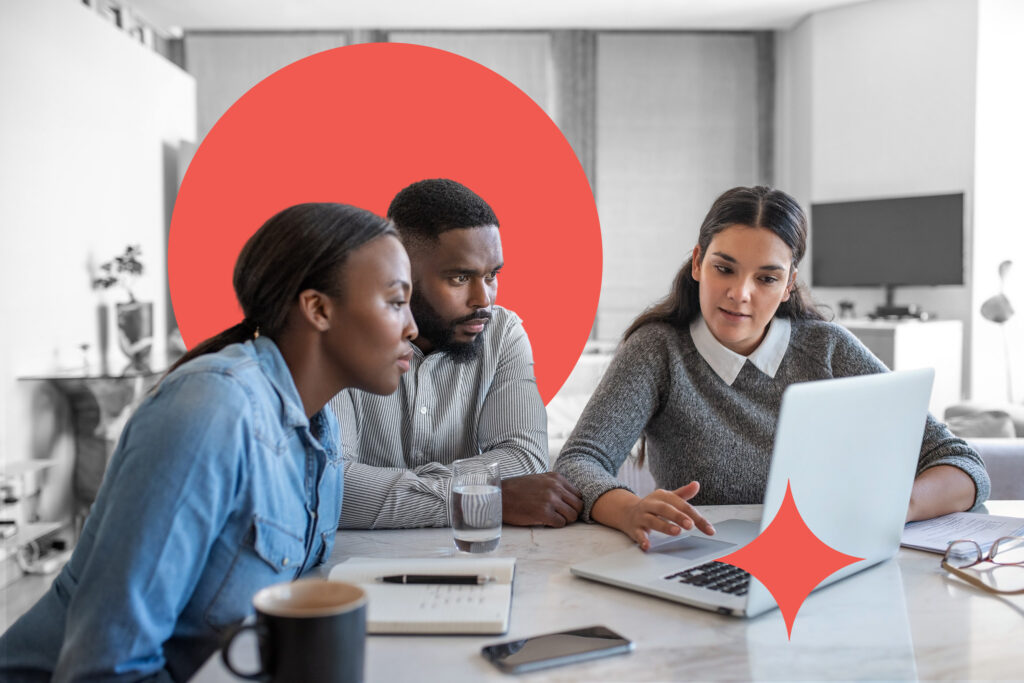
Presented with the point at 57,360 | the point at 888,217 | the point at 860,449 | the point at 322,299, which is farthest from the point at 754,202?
the point at 888,217

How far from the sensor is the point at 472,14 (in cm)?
566

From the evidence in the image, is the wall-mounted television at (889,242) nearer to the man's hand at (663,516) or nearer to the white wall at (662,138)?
the white wall at (662,138)

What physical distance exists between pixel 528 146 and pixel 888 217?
14.5 ft

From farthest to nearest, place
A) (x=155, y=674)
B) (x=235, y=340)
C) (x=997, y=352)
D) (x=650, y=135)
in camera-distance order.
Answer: (x=650, y=135)
(x=997, y=352)
(x=235, y=340)
(x=155, y=674)

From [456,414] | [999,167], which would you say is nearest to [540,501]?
[456,414]

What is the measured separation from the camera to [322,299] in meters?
0.98

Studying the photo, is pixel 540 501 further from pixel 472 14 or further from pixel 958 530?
pixel 472 14

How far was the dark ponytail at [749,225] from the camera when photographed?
161 centimetres

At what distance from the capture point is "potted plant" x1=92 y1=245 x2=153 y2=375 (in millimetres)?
4090

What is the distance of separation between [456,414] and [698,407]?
458mm

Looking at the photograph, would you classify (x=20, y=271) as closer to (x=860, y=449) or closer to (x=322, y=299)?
(x=322, y=299)

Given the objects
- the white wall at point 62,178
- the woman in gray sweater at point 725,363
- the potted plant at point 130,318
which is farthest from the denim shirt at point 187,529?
the potted plant at point 130,318

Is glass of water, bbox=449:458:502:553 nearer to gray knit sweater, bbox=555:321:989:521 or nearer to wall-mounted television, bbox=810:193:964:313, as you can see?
gray knit sweater, bbox=555:321:989:521

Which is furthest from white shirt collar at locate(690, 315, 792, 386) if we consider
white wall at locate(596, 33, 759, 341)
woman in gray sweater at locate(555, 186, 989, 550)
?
white wall at locate(596, 33, 759, 341)
